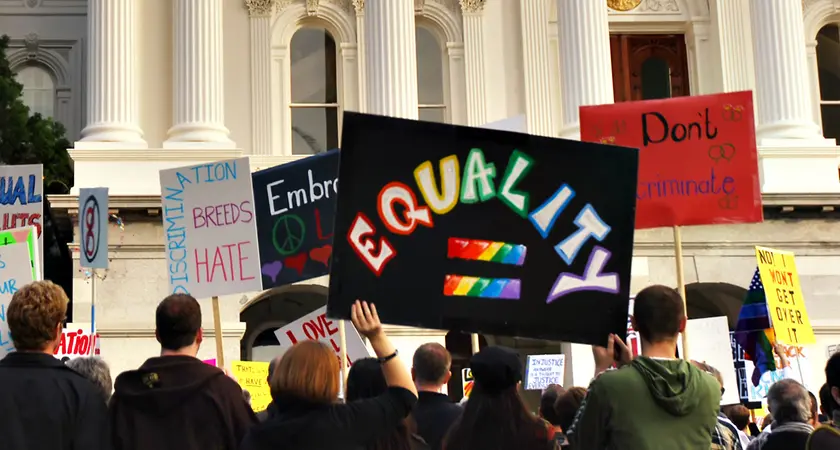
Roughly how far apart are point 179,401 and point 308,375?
0.85 meters

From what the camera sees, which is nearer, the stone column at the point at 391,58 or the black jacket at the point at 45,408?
the black jacket at the point at 45,408

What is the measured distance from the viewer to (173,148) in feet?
67.7

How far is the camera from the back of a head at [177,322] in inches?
217

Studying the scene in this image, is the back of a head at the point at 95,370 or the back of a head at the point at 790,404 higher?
the back of a head at the point at 95,370

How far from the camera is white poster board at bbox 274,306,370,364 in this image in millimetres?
12070

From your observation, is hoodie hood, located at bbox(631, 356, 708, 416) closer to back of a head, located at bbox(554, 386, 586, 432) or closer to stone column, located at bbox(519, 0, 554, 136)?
back of a head, located at bbox(554, 386, 586, 432)

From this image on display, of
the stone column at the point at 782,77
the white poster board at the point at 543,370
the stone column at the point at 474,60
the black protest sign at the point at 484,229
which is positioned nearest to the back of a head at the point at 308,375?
the black protest sign at the point at 484,229

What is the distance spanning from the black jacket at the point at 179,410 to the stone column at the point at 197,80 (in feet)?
50.3

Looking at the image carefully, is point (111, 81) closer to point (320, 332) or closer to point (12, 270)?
point (320, 332)

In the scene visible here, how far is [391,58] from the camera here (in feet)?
69.2

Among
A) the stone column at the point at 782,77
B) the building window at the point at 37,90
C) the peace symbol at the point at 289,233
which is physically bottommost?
the peace symbol at the point at 289,233

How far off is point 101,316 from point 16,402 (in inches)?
593

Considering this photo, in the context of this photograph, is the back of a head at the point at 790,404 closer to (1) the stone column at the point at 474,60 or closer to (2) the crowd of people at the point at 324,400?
(2) the crowd of people at the point at 324,400

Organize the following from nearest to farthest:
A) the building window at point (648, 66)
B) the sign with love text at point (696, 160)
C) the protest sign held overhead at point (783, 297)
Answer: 1. the sign with love text at point (696, 160)
2. the protest sign held overhead at point (783, 297)
3. the building window at point (648, 66)
